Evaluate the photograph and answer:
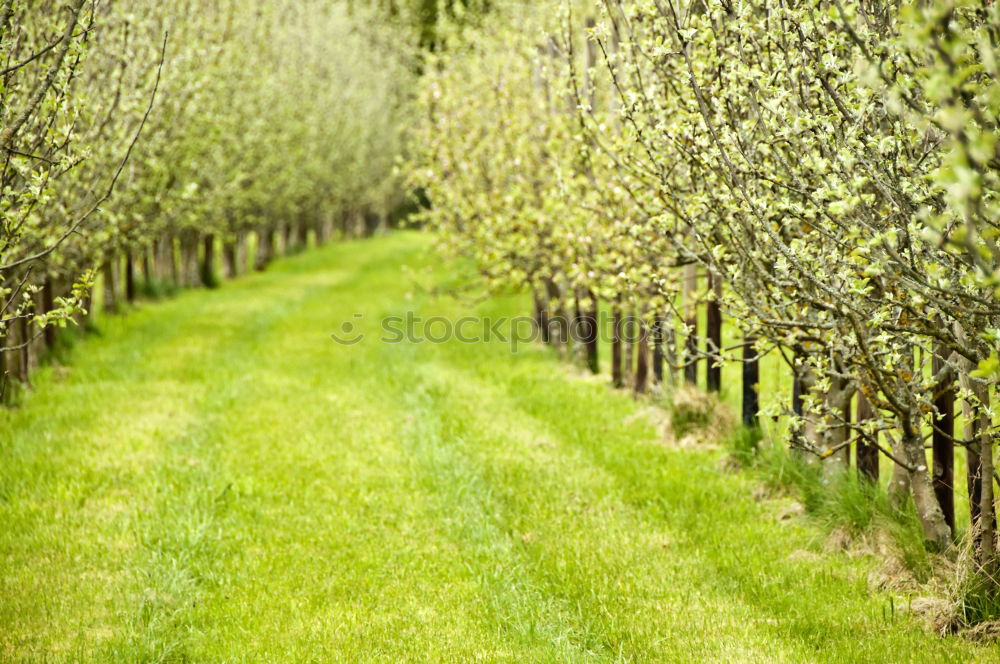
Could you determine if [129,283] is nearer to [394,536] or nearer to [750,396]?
[394,536]

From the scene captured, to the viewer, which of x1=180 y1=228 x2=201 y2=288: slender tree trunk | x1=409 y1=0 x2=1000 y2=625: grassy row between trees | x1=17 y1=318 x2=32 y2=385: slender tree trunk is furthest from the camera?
x1=180 y1=228 x2=201 y2=288: slender tree trunk

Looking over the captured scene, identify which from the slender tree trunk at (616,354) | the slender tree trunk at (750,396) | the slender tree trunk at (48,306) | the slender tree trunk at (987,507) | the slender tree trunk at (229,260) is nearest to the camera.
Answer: the slender tree trunk at (987,507)

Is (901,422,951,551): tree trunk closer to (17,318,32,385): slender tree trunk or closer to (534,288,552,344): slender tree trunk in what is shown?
(534,288,552,344): slender tree trunk

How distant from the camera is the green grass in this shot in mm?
7070

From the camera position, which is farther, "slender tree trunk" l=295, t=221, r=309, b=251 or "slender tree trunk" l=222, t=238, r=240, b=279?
"slender tree trunk" l=295, t=221, r=309, b=251

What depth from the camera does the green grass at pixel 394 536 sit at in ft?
23.2

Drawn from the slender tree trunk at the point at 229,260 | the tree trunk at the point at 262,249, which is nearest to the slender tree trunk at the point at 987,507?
the slender tree trunk at the point at 229,260

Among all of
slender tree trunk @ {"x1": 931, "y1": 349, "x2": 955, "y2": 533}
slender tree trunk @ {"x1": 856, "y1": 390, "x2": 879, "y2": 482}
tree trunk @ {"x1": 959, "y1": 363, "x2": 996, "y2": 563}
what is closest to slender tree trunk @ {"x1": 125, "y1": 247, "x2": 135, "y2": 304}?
slender tree trunk @ {"x1": 856, "y1": 390, "x2": 879, "y2": 482}

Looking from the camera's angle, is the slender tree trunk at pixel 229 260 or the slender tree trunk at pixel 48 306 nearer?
the slender tree trunk at pixel 48 306

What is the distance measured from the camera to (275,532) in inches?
372

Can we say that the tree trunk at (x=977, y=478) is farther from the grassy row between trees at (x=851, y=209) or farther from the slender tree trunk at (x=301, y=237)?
the slender tree trunk at (x=301, y=237)

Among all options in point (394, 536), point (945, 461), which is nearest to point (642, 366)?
point (394, 536)

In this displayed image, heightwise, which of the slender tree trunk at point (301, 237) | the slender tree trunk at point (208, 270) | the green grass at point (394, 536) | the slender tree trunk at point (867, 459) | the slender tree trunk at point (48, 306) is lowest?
the green grass at point (394, 536)

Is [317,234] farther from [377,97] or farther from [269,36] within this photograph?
[269,36]
